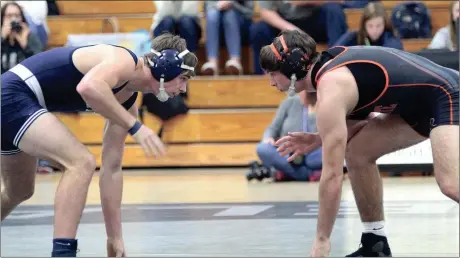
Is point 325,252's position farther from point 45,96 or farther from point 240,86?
point 240,86

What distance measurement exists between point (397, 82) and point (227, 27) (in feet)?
22.3

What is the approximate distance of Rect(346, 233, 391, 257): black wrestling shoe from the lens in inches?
205

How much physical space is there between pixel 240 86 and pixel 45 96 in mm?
6634

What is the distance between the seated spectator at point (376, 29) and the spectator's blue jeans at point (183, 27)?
2.08 metres

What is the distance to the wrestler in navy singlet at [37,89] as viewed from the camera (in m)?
4.83

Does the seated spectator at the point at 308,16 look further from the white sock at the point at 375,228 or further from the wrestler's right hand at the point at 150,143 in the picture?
the wrestler's right hand at the point at 150,143

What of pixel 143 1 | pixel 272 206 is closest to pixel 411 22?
pixel 143 1

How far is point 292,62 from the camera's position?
475 centimetres

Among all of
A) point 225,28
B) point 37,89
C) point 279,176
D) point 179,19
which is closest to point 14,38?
point 179,19

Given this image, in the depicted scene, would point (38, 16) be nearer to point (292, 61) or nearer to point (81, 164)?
point (81, 164)

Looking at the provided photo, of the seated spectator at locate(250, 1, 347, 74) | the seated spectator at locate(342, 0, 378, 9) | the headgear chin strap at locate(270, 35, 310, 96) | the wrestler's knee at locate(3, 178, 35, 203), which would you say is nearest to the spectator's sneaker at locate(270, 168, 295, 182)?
the seated spectator at locate(250, 1, 347, 74)

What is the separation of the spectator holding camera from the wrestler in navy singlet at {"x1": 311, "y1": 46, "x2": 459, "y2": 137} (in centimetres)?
672

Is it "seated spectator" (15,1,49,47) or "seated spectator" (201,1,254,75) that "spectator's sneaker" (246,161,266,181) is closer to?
"seated spectator" (201,1,254,75)

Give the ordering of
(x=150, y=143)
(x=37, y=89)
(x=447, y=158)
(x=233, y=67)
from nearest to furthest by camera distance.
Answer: (x=150, y=143)
(x=447, y=158)
(x=37, y=89)
(x=233, y=67)
